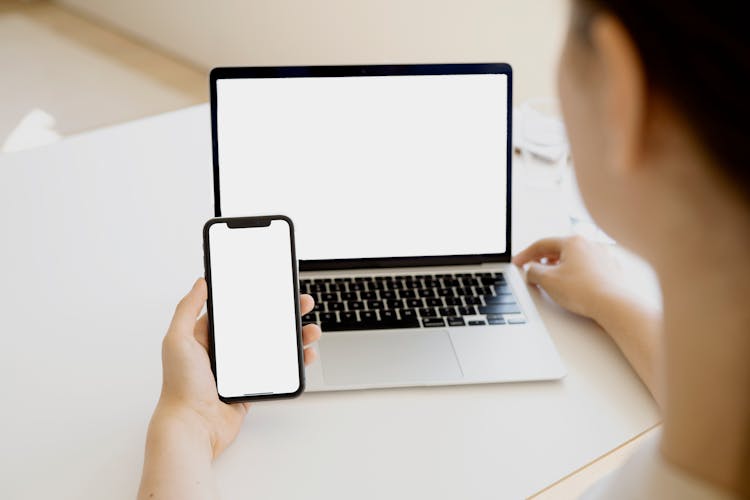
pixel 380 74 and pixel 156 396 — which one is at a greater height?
pixel 380 74

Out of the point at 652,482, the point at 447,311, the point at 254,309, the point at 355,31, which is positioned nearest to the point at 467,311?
the point at 447,311

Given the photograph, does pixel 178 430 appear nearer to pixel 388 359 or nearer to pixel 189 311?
pixel 189 311

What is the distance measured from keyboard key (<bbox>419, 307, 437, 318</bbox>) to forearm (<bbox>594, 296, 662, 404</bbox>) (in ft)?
0.61

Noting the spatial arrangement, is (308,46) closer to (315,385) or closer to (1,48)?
(1,48)

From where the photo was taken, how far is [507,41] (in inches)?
94.0

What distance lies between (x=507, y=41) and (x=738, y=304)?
80.4 inches

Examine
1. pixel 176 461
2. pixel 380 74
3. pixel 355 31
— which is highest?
pixel 355 31

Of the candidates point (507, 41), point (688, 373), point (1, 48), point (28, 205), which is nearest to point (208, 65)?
point (1, 48)

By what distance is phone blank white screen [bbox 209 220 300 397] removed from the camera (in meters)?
0.86

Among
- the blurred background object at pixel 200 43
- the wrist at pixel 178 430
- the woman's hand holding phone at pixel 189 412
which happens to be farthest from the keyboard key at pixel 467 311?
the blurred background object at pixel 200 43

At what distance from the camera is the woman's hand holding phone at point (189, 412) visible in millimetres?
757

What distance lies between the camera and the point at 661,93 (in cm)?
39

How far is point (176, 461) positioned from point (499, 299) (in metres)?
0.44

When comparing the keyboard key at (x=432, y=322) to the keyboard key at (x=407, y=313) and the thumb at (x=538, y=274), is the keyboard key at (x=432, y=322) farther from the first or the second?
the thumb at (x=538, y=274)
